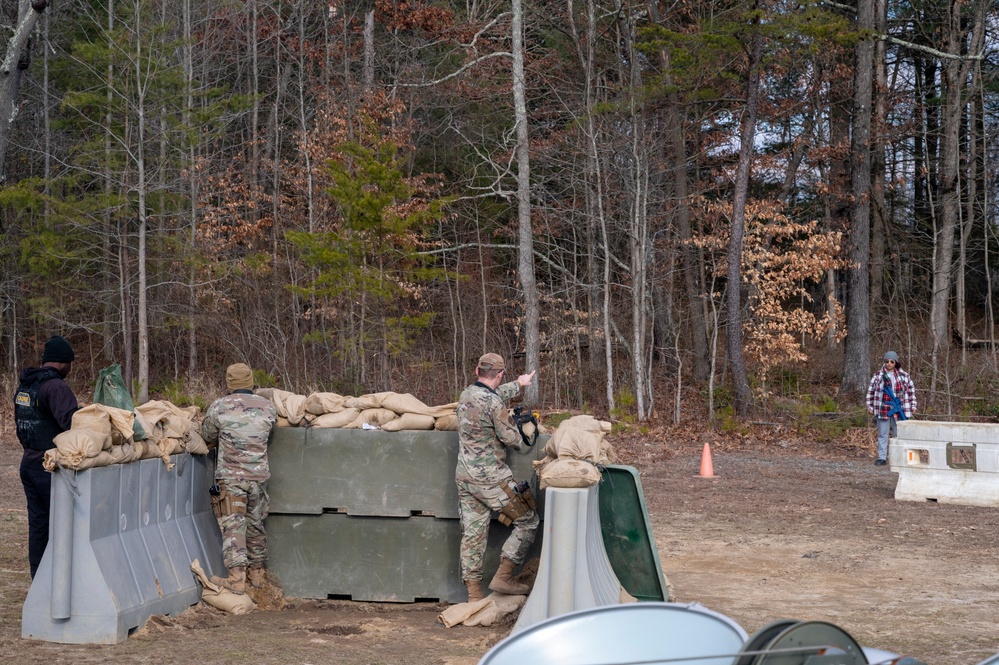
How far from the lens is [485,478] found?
305 inches

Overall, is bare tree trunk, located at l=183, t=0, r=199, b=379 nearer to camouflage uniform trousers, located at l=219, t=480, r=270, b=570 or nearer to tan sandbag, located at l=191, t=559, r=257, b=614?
camouflage uniform trousers, located at l=219, t=480, r=270, b=570

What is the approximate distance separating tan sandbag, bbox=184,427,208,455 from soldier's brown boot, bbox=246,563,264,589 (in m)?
1.00

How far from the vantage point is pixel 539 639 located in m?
3.63

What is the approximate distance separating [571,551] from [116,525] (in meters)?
3.20

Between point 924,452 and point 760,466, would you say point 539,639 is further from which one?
point 760,466

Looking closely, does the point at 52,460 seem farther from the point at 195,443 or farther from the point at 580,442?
the point at 580,442

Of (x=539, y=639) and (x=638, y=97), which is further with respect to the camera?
(x=638, y=97)

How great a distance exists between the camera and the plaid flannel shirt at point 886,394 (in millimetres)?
16516

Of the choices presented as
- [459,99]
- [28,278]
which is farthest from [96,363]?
[459,99]

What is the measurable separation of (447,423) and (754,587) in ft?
10.0

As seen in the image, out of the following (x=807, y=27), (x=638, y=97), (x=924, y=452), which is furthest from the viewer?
(x=638, y=97)

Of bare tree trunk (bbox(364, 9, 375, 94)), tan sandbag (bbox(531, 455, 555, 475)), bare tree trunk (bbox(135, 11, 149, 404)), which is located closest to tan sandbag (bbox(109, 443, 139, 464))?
tan sandbag (bbox(531, 455, 555, 475))

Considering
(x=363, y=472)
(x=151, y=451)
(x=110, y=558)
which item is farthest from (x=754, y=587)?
(x=110, y=558)

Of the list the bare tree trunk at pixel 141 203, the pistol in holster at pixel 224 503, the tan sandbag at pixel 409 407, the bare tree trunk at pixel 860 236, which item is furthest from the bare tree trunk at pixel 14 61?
the bare tree trunk at pixel 860 236
